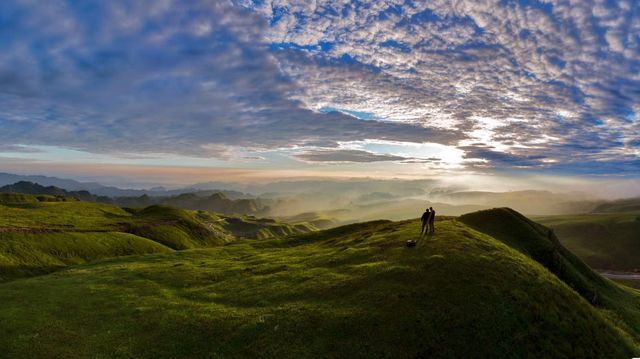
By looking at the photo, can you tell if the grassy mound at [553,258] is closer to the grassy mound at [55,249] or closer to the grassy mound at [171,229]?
the grassy mound at [55,249]

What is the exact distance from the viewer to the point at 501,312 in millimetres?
28547

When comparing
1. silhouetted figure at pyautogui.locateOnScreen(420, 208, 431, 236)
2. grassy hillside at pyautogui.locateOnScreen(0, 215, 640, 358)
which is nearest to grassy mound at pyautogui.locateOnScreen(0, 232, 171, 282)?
grassy hillside at pyautogui.locateOnScreen(0, 215, 640, 358)

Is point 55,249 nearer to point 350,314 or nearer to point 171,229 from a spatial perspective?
point 171,229

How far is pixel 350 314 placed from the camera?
1147 inches

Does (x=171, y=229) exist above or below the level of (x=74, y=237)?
below

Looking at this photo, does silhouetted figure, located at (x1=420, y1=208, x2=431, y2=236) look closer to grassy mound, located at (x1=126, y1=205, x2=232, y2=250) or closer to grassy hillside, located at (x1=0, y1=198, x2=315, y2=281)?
grassy hillside, located at (x1=0, y1=198, x2=315, y2=281)

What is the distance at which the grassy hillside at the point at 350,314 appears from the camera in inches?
1038

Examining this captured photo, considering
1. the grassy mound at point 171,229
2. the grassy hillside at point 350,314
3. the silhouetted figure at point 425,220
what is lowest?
the grassy mound at point 171,229

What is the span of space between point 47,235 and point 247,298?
253 feet

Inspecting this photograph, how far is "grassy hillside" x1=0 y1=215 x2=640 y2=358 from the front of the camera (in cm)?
2636

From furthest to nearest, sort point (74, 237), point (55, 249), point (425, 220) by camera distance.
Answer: point (74, 237) < point (55, 249) < point (425, 220)

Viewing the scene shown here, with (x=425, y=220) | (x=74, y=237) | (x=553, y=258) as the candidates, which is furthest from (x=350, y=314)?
(x=74, y=237)

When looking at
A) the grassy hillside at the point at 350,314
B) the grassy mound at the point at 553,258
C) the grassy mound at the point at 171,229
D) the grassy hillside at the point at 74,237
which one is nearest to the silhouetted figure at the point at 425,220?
the grassy hillside at the point at 350,314

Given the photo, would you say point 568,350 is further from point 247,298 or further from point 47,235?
point 47,235
